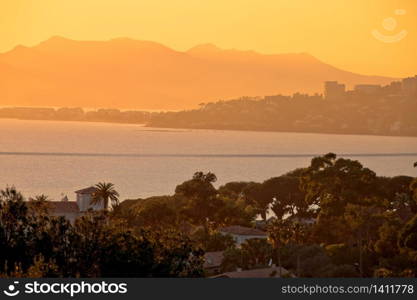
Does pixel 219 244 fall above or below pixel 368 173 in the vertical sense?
below

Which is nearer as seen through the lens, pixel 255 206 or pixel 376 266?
pixel 376 266

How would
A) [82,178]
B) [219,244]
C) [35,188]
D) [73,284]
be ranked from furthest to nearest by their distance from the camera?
[82,178] → [35,188] → [219,244] → [73,284]

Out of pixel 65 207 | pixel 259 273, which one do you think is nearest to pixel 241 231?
pixel 65 207

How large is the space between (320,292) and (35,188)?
13113cm

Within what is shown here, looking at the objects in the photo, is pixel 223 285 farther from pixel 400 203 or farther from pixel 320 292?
pixel 400 203

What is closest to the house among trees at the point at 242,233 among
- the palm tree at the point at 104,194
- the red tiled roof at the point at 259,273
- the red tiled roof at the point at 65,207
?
the palm tree at the point at 104,194

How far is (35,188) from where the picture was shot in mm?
151625

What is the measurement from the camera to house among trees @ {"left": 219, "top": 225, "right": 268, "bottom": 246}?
224 feet

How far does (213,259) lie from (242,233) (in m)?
11.6

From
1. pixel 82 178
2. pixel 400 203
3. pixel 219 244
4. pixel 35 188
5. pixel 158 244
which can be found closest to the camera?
pixel 158 244

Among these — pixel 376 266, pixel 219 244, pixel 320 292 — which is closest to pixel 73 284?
pixel 320 292

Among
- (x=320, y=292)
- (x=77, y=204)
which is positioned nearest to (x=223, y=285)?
(x=320, y=292)
